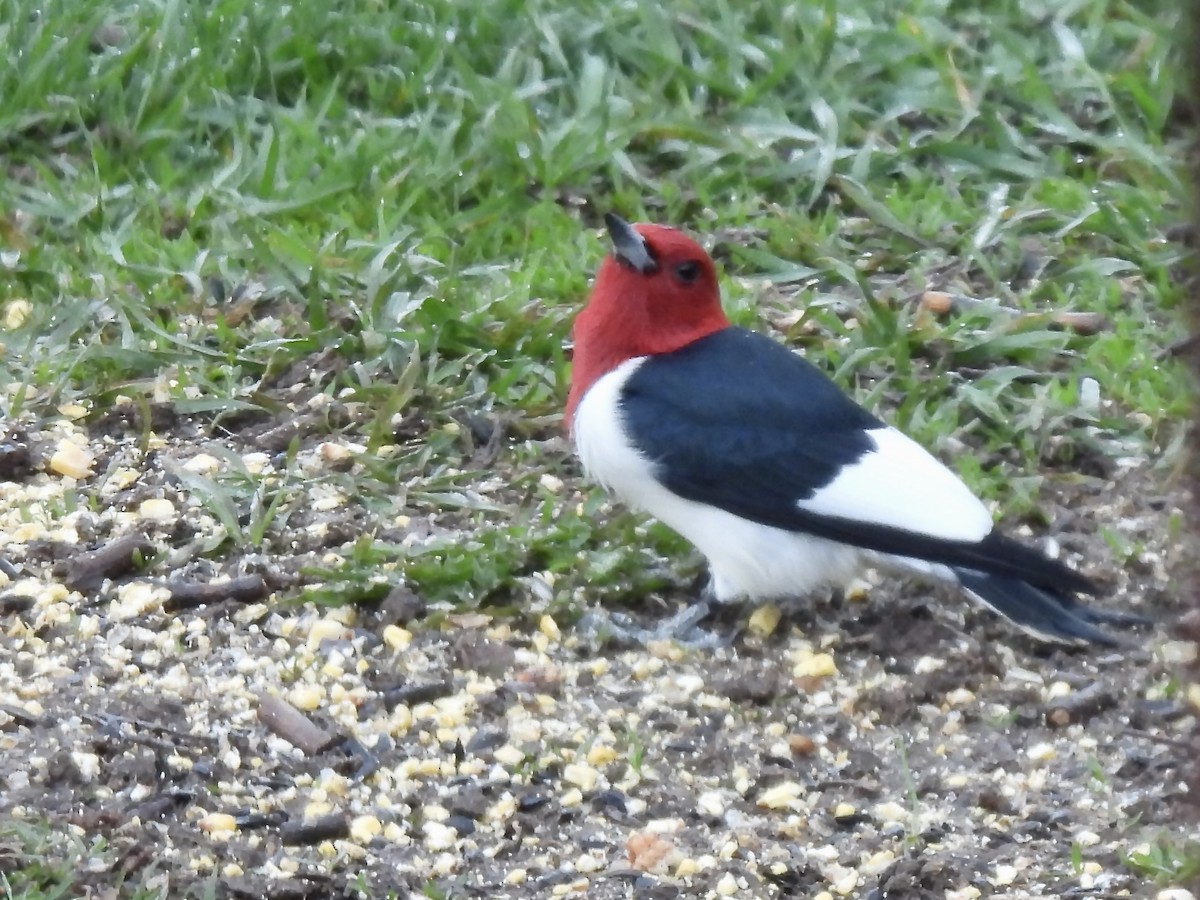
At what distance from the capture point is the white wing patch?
321cm

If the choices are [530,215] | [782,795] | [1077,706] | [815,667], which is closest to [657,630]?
[815,667]

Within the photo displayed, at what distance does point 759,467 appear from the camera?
3389mm

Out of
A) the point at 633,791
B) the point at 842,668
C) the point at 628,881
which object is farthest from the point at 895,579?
the point at 628,881

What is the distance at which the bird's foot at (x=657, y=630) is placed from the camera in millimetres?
3346

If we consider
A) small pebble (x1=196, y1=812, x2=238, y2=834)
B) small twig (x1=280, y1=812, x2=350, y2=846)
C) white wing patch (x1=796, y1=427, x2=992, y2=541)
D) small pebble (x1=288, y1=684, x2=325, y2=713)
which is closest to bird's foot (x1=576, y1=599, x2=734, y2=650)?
white wing patch (x1=796, y1=427, x2=992, y2=541)

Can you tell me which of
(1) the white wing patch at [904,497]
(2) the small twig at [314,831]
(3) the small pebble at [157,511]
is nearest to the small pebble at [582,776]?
(2) the small twig at [314,831]

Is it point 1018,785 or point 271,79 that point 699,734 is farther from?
point 271,79

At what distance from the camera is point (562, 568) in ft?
11.5

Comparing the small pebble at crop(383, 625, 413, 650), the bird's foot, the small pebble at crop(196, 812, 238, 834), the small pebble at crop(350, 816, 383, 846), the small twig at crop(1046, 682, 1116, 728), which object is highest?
the small twig at crop(1046, 682, 1116, 728)

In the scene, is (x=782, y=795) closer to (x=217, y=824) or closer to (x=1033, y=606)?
(x=1033, y=606)

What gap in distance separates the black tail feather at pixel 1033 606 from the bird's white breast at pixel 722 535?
265 mm

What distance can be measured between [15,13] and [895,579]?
367 cm

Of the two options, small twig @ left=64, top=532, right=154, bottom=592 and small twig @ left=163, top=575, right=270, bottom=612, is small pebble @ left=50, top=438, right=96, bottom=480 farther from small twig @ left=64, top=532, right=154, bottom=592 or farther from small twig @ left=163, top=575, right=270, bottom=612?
small twig @ left=163, top=575, right=270, bottom=612

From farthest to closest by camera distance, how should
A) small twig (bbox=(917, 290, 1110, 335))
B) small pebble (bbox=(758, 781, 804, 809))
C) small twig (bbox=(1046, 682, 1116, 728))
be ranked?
small twig (bbox=(917, 290, 1110, 335)) → small twig (bbox=(1046, 682, 1116, 728)) → small pebble (bbox=(758, 781, 804, 809))
